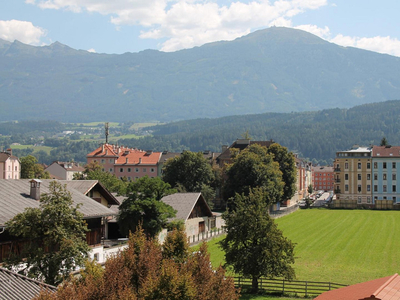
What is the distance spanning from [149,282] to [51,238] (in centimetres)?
732

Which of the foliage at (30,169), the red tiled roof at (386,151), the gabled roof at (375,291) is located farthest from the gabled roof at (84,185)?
the red tiled roof at (386,151)

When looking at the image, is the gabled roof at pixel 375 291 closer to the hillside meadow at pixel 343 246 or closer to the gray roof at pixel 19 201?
the gray roof at pixel 19 201

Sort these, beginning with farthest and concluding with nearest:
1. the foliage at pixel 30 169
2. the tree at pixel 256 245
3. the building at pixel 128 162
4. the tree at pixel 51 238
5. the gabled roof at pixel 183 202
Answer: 1. the building at pixel 128 162
2. the foliage at pixel 30 169
3. the gabled roof at pixel 183 202
4. the tree at pixel 256 245
5. the tree at pixel 51 238

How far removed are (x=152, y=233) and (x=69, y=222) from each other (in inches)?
816

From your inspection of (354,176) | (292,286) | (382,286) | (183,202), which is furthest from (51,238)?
(354,176)

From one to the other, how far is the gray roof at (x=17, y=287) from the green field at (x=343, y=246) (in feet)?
78.0

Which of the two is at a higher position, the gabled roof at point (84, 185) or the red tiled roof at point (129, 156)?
the red tiled roof at point (129, 156)

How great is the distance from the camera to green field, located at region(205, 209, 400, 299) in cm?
4381

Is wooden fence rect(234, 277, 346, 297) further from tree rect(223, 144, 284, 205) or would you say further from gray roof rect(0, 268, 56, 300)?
tree rect(223, 144, 284, 205)

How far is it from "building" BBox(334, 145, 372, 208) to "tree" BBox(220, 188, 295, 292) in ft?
268

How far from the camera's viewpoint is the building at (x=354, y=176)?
119 meters

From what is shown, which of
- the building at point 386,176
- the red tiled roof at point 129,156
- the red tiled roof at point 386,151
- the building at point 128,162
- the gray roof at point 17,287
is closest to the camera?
the gray roof at point 17,287

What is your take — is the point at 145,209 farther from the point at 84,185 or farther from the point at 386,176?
the point at 386,176

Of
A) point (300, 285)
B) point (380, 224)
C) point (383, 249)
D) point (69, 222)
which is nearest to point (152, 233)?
point (300, 285)
